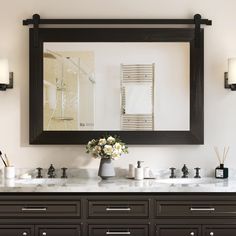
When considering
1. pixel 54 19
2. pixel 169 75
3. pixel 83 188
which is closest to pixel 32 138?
pixel 83 188

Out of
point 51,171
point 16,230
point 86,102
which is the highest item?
point 86,102

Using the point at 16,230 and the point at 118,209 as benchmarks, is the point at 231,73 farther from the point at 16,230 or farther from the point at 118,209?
the point at 16,230

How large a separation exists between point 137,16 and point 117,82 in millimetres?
533

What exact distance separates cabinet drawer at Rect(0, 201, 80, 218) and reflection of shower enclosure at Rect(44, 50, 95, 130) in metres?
0.68

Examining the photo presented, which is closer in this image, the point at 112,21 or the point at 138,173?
the point at 138,173

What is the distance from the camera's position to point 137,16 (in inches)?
123

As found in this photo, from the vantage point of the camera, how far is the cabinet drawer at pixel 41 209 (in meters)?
2.61

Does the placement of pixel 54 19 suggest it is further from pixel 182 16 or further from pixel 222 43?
pixel 222 43

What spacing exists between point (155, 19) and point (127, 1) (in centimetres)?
26

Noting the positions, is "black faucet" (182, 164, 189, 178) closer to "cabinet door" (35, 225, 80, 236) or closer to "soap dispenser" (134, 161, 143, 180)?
"soap dispenser" (134, 161, 143, 180)

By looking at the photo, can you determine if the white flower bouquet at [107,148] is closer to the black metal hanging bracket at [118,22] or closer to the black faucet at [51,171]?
the black faucet at [51,171]

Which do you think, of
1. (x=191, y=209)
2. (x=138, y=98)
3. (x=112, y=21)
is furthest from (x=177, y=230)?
(x=112, y=21)

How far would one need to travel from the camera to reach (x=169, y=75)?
10.2 ft

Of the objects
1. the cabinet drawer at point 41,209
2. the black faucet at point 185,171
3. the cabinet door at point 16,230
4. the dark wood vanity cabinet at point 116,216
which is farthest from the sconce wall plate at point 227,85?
the cabinet door at point 16,230
